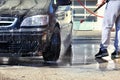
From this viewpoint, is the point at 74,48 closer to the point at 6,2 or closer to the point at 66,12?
the point at 66,12

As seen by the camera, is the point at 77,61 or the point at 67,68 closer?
the point at 67,68

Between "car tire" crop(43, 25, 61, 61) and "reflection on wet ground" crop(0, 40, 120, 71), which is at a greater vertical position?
"car tire" crop(43, 25, 61, 61)

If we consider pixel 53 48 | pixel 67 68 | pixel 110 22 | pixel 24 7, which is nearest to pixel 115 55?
pixel 110 22

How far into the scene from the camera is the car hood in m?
9.15

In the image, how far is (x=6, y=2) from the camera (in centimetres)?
979

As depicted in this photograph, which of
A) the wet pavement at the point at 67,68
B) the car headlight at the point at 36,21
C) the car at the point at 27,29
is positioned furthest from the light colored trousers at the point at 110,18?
the car headlight at the point at 36,21

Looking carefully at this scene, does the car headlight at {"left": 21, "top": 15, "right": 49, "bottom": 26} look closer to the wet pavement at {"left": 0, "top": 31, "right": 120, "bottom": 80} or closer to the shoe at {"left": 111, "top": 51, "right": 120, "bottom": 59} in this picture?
the wet pavement at {"left": 0, "top": 31, "right": 120, "bottom": 80}

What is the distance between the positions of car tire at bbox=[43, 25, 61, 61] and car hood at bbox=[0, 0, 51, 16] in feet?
2.16

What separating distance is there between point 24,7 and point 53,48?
1.06m

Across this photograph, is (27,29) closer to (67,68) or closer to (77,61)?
(67,68)

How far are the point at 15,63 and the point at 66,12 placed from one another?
96.5 inches

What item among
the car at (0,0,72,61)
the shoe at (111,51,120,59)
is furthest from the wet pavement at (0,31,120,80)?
the car at (0,0,72,61)

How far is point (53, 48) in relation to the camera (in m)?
9.68

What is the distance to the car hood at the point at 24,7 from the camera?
9148 mm
